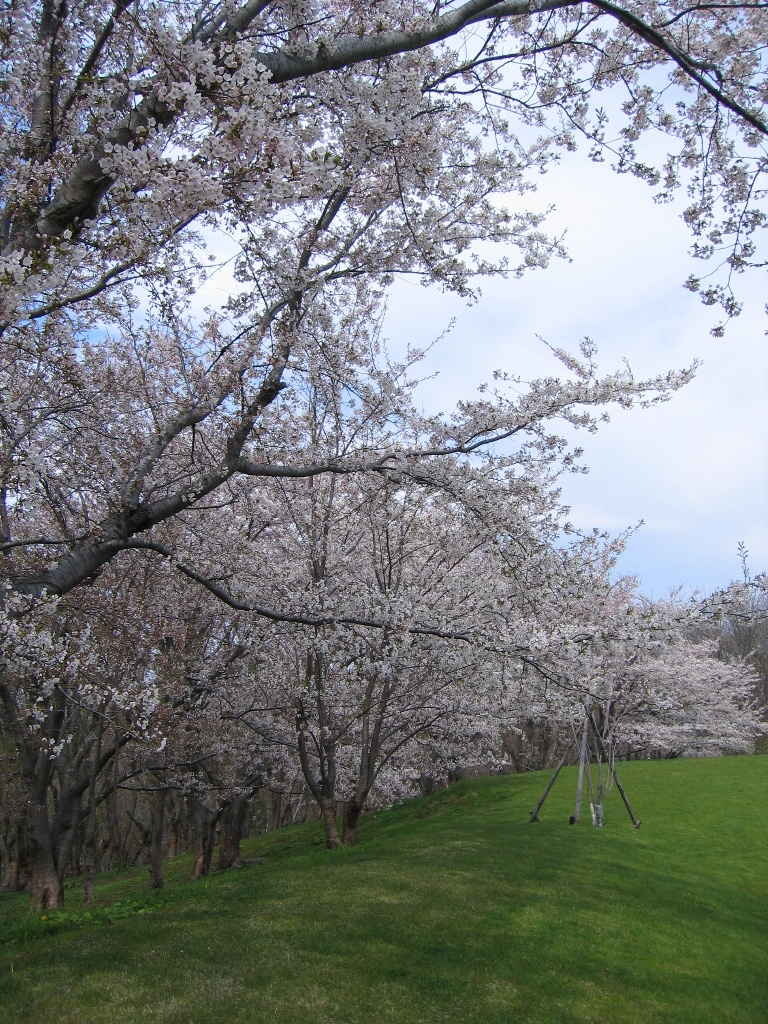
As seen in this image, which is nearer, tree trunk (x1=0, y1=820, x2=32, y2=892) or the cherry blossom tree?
the cherry blossom tree

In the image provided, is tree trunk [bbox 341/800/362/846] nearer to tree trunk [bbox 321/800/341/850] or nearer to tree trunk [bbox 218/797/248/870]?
tree trunk [bbox 321/800/341/850]

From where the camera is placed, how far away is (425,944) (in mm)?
7758

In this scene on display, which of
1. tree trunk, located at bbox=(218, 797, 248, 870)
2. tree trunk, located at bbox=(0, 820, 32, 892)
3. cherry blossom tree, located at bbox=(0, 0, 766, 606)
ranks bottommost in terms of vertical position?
tree trunk, located at bbox=(0, 820, 32, 892)

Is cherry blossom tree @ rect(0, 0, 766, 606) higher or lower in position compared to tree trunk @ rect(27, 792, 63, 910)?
higher

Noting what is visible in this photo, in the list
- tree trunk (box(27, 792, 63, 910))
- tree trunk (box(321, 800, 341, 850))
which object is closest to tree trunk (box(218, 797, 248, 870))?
tree trunk (box(321, 800, 341, 850))

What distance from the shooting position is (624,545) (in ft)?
53.6

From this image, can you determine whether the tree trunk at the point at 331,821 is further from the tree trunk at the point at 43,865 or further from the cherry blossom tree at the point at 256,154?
the cherry blossom tree at the point at 256,154

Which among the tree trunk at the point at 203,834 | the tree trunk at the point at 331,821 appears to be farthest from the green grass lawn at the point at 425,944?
the tree trunk at the point at 203,834

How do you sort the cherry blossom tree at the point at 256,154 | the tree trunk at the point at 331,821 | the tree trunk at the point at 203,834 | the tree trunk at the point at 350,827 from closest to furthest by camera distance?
the cherry blossom tree at the point at 256,154 → the tree trunk at the point at 331,821 → the tree trunk at the point at 350,827 → the tree trunk at the point at 203,834

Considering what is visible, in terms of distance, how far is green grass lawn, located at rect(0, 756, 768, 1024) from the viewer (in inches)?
232

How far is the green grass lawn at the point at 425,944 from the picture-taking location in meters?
5.89

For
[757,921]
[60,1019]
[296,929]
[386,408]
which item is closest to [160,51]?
[386,408]

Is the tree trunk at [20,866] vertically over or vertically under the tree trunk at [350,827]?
under

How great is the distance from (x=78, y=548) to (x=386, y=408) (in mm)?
4029
